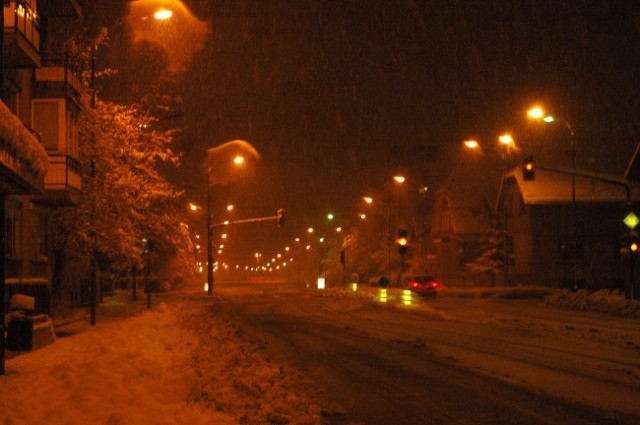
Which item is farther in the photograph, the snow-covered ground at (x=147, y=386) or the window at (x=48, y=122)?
the window at (x=48, y=122)

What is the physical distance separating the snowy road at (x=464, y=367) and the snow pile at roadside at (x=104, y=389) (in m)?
1.99

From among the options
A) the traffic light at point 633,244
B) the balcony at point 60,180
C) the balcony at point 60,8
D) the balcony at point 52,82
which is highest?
the balcony at point 60,8

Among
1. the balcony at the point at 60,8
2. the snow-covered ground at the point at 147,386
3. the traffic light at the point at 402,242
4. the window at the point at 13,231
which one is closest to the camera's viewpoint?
the snow-covered ground at the point at 147,386

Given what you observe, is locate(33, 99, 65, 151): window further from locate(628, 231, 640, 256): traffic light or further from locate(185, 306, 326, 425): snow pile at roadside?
locate(628, 231, 640, 256): traffic light

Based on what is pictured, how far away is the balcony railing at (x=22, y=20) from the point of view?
19.8m

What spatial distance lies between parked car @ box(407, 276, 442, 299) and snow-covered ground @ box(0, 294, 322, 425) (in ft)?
102

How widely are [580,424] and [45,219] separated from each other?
23.8 meters

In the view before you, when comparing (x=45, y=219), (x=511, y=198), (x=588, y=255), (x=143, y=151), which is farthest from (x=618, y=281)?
(x=45, y=219)

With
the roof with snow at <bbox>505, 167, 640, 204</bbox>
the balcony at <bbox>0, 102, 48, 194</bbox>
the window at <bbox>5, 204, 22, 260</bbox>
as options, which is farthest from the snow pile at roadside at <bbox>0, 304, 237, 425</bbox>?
the roof with snow at <bbox>505, 167, 640, 204</bbox>

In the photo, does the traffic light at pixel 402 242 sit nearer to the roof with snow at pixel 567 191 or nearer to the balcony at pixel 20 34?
the balcony at pixel 20 34

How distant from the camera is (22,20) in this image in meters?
21.0

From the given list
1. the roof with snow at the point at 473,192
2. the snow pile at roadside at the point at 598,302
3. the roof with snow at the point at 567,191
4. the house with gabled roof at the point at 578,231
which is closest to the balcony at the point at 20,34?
the snow pile at roadside at the point at 598,302

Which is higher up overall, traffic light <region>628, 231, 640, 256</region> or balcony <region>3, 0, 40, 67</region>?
balcony <region>3, 0, 40, 67</region>

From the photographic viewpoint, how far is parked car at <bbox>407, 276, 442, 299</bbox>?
154 feet
